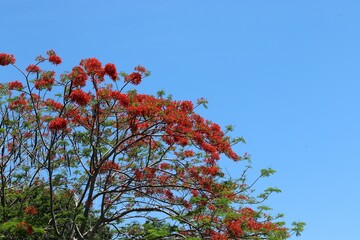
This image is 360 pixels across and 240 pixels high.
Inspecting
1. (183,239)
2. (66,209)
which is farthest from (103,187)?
(183,239)

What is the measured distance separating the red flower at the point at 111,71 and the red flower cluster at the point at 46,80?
129cm

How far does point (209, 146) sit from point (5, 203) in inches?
223

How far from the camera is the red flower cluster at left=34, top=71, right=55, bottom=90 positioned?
44.3 feet

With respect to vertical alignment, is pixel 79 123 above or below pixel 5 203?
above

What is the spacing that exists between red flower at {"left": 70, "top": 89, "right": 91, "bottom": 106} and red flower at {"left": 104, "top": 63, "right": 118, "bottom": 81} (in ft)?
3.01

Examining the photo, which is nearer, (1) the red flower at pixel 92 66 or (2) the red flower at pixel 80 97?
(2) the red flower at pixel 80 97

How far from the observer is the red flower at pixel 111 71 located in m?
13.5

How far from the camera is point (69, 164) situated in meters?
14.9

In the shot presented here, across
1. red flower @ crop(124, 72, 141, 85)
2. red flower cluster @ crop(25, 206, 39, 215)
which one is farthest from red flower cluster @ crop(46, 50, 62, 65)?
red flower cluster @ crop(25, 206, 39, 215)

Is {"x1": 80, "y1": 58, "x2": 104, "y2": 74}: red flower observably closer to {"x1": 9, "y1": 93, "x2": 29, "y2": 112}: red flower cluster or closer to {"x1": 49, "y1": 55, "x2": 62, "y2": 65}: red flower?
{"x1": 49, "y1": 55, "x2": 62, "y2": 65}: red flower

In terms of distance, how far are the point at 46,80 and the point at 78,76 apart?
0.83 metres

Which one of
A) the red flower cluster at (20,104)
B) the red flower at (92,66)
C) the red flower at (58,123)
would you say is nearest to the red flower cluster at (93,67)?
the red flower at (92,66)

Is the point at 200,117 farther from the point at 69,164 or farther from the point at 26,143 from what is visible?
the point at 26,143

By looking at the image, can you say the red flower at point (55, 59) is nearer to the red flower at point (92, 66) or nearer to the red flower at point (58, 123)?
the red flower at point (92, 66)
